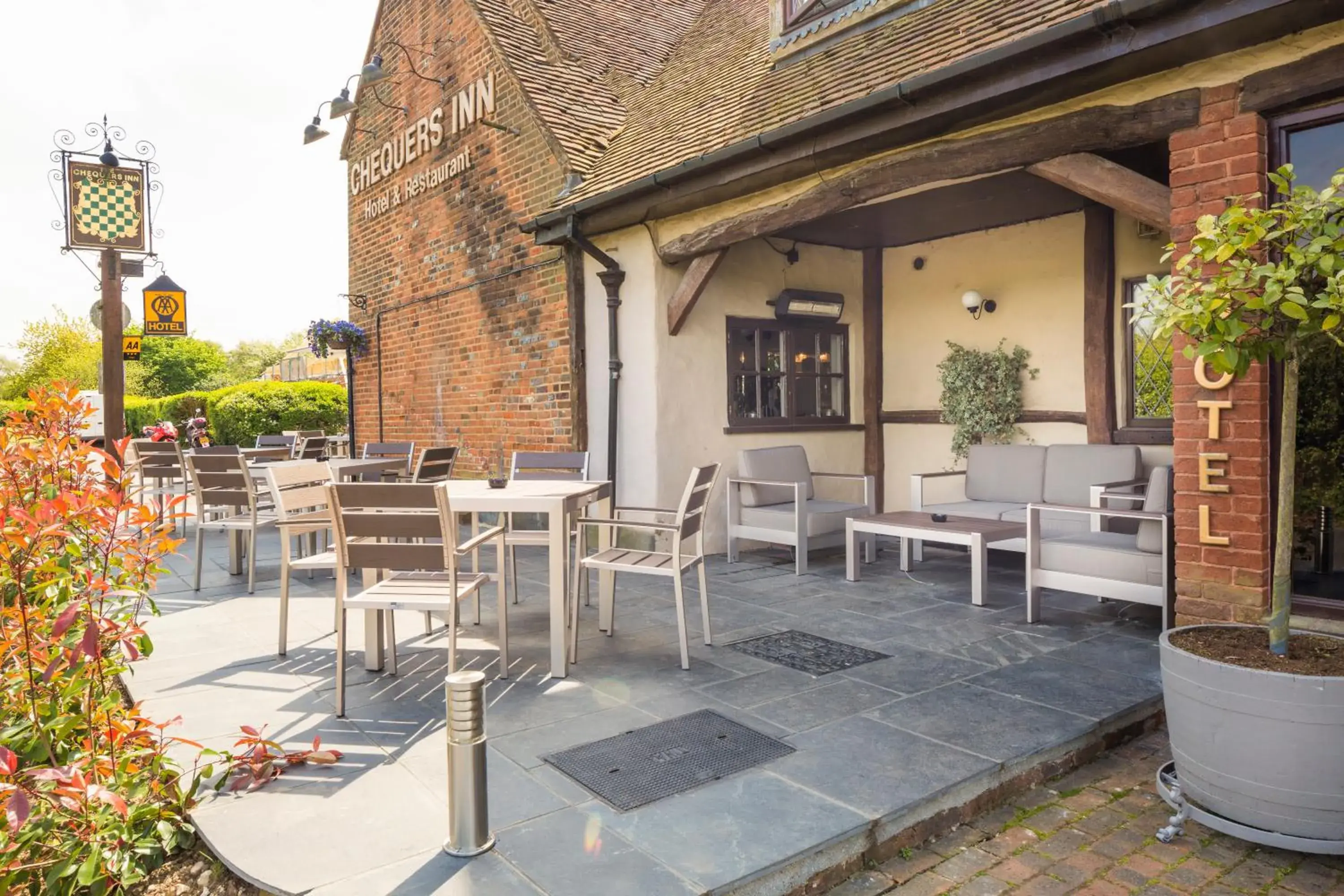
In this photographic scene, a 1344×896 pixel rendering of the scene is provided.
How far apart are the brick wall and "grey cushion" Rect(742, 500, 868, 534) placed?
5.71 feet

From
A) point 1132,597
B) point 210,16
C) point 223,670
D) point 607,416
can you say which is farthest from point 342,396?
point 1132,597

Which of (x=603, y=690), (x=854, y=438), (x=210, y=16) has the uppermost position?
(x=210, y=16)

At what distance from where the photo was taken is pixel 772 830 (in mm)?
2168

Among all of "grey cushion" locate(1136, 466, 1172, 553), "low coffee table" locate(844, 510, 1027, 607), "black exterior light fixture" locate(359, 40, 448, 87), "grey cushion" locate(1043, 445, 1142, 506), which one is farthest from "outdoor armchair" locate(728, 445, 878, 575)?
"black exterior light fixture" locate(359, 40, 448, 87)

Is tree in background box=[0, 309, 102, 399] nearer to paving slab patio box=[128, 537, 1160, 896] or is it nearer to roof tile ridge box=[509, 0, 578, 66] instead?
roof tile ridge box=[509, 0, 578, 66]

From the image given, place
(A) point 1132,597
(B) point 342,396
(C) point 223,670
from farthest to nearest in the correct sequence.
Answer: (B) point 342,396 < (A) point 1132,597 < (C) point 223,670

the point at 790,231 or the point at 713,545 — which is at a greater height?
the point at 790,231

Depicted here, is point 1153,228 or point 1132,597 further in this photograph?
point 1153,228

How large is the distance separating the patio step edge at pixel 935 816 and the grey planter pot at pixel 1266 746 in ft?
1.50

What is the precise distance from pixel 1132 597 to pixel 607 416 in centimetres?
416

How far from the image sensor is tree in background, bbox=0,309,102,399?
33500mm

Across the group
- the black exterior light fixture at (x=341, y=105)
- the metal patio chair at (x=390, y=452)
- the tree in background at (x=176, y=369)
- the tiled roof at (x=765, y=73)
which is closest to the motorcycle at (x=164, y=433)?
the metal patio chair at (x=390, y=452)

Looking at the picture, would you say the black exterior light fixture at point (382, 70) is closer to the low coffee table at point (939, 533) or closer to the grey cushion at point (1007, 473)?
the low coffee table at point (939, 533)

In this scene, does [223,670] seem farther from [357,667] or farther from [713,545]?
[713,545]
